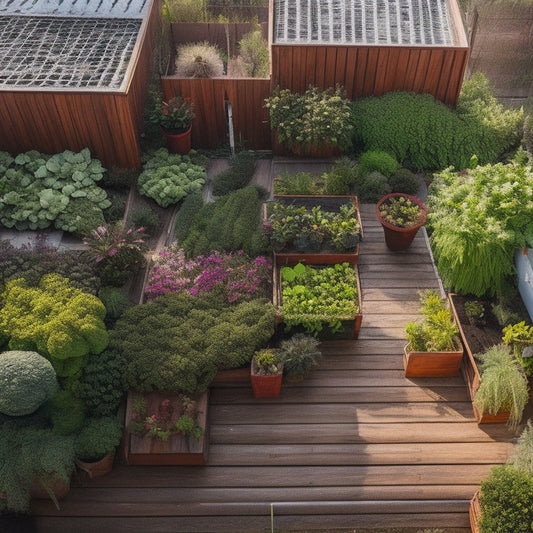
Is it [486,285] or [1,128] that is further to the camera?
[1,128]

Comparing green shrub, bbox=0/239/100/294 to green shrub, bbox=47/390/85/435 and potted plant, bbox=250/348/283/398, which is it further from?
potted plant, bbox=250/348/283/398

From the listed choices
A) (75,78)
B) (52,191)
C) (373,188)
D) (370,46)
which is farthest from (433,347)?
(75,78)

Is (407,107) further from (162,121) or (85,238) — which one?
(85,238)

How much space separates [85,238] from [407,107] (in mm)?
5741

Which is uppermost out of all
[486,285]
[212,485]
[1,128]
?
[1,128]

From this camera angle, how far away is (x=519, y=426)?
652 centimetres

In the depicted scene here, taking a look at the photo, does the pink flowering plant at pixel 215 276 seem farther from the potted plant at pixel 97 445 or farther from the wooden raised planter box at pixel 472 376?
the wooden raised planter box at pixel 472 376

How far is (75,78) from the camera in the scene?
Answer: 8891 millimetres

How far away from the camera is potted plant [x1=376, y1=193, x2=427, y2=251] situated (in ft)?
26.5

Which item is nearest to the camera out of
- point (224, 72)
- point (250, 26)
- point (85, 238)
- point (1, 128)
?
point (85, 238)

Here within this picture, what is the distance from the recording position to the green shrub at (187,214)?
8312 millimetres

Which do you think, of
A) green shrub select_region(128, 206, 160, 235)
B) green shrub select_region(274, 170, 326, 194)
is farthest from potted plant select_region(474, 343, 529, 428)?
green shrub select_region(128, 206, 160, 235)

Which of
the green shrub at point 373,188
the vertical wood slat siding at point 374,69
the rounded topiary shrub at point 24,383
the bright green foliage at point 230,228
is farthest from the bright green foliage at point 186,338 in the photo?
the vertical wood slat siding at point 374,69

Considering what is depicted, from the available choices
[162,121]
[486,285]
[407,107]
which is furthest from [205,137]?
[486,285]
